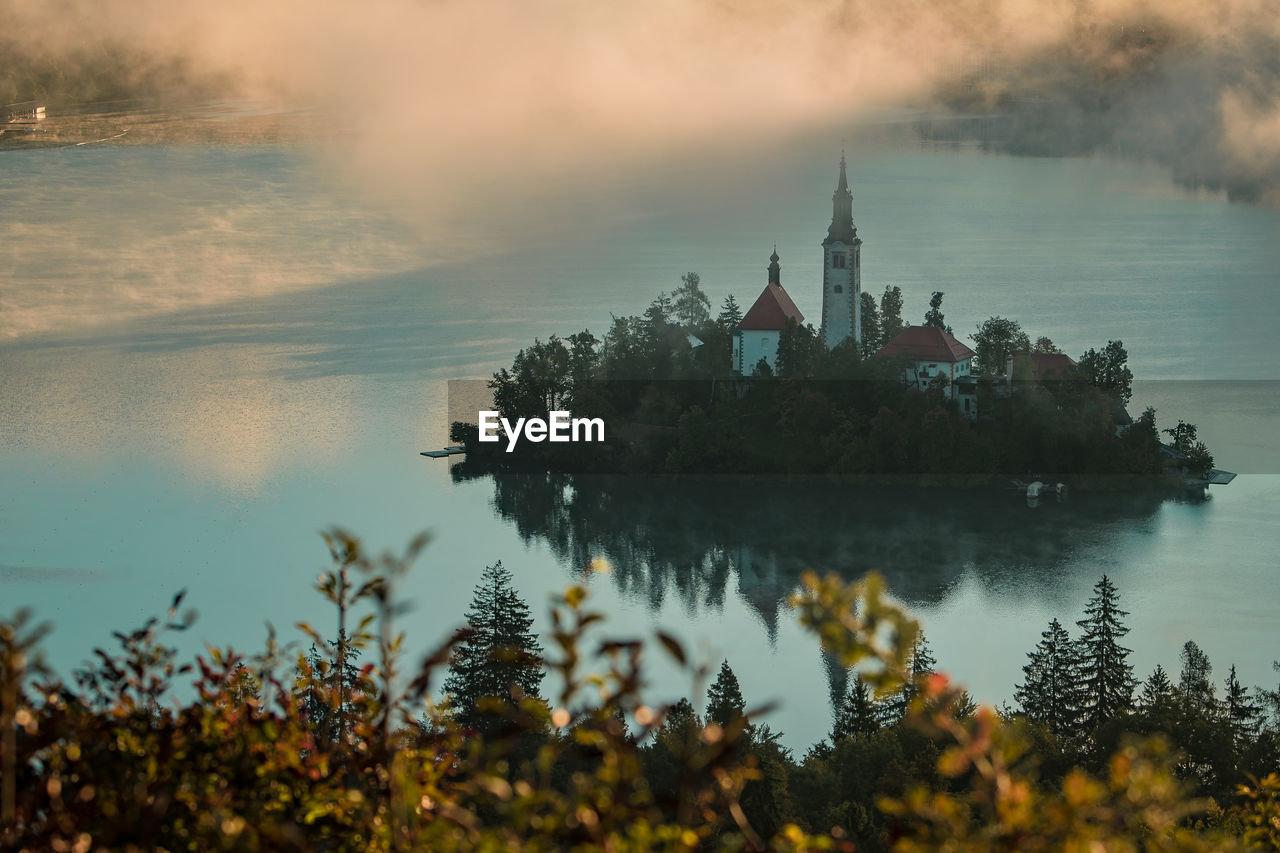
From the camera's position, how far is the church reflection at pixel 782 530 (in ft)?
57.3

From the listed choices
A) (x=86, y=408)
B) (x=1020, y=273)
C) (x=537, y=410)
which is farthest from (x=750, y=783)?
(x=1020, y=273)

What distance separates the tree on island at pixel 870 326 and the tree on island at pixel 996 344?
143 cm

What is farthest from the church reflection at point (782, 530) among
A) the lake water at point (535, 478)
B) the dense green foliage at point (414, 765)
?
the dense green foliage at point (414, 765)

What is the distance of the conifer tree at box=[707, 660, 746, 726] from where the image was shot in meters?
10.4

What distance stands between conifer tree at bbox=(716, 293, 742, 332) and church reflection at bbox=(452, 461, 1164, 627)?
3649mm

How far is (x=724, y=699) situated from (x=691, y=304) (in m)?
14.9

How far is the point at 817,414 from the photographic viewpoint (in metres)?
21.0

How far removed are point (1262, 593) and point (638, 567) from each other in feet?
21.9

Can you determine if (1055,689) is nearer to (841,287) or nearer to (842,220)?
(841,287)

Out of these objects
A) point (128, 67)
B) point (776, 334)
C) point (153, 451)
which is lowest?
point (153, 451)

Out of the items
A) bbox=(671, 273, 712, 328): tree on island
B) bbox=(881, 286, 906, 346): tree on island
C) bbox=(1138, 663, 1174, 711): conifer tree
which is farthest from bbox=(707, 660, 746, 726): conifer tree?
bbox=(671, 273, 712, 328): tree on island

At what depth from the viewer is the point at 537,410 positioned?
22.6m

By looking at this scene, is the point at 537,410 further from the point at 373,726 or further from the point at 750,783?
the point at 373,726

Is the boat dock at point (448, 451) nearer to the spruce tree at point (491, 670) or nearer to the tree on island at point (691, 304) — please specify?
the tree on island at point (691, 304)
